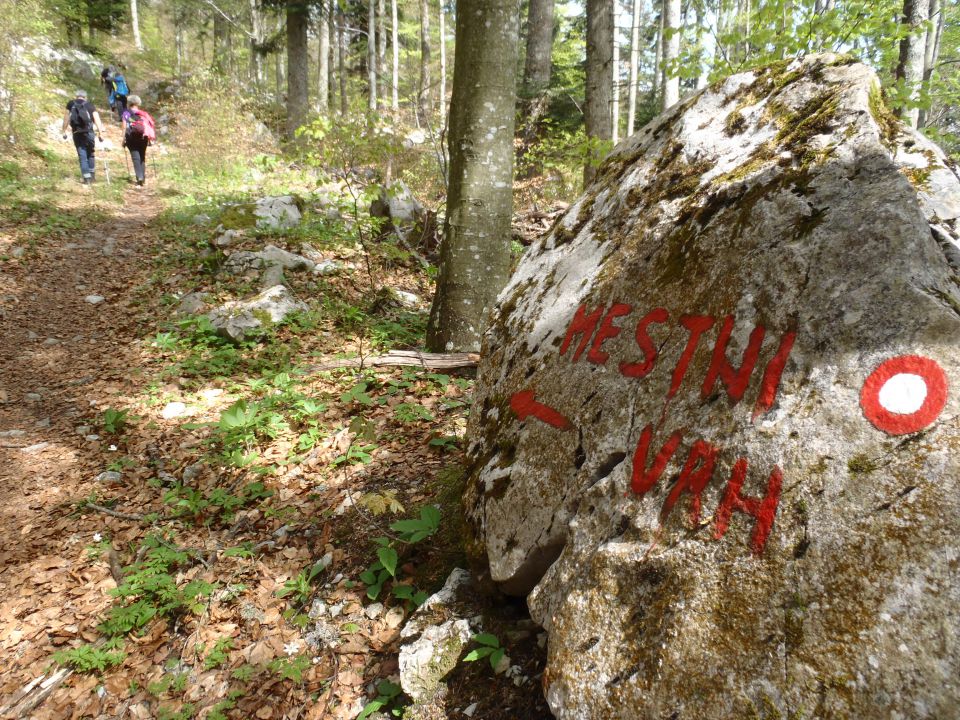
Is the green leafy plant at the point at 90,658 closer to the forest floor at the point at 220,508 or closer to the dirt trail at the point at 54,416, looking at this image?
the forest floor at the point at 220,508

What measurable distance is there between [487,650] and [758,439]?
144cm

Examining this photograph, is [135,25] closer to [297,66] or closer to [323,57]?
[323,57]

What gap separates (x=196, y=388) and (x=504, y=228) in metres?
3.44

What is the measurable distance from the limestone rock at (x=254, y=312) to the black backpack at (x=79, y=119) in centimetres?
893

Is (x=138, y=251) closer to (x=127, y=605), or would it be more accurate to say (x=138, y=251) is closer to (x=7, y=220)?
(x=7, y=220)

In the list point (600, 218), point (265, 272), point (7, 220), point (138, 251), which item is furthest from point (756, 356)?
point (7, 220)

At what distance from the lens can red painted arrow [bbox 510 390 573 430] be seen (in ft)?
8.00

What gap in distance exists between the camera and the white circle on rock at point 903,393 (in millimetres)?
1487

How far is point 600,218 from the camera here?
3090mm

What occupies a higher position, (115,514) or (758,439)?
(758,439)

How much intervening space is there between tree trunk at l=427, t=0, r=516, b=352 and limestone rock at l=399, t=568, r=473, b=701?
2.93 meters

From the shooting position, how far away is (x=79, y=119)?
11992mm

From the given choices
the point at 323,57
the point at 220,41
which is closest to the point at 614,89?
the point at 323,57

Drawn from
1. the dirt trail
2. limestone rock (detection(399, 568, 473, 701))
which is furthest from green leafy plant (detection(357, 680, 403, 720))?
the dirt trail
